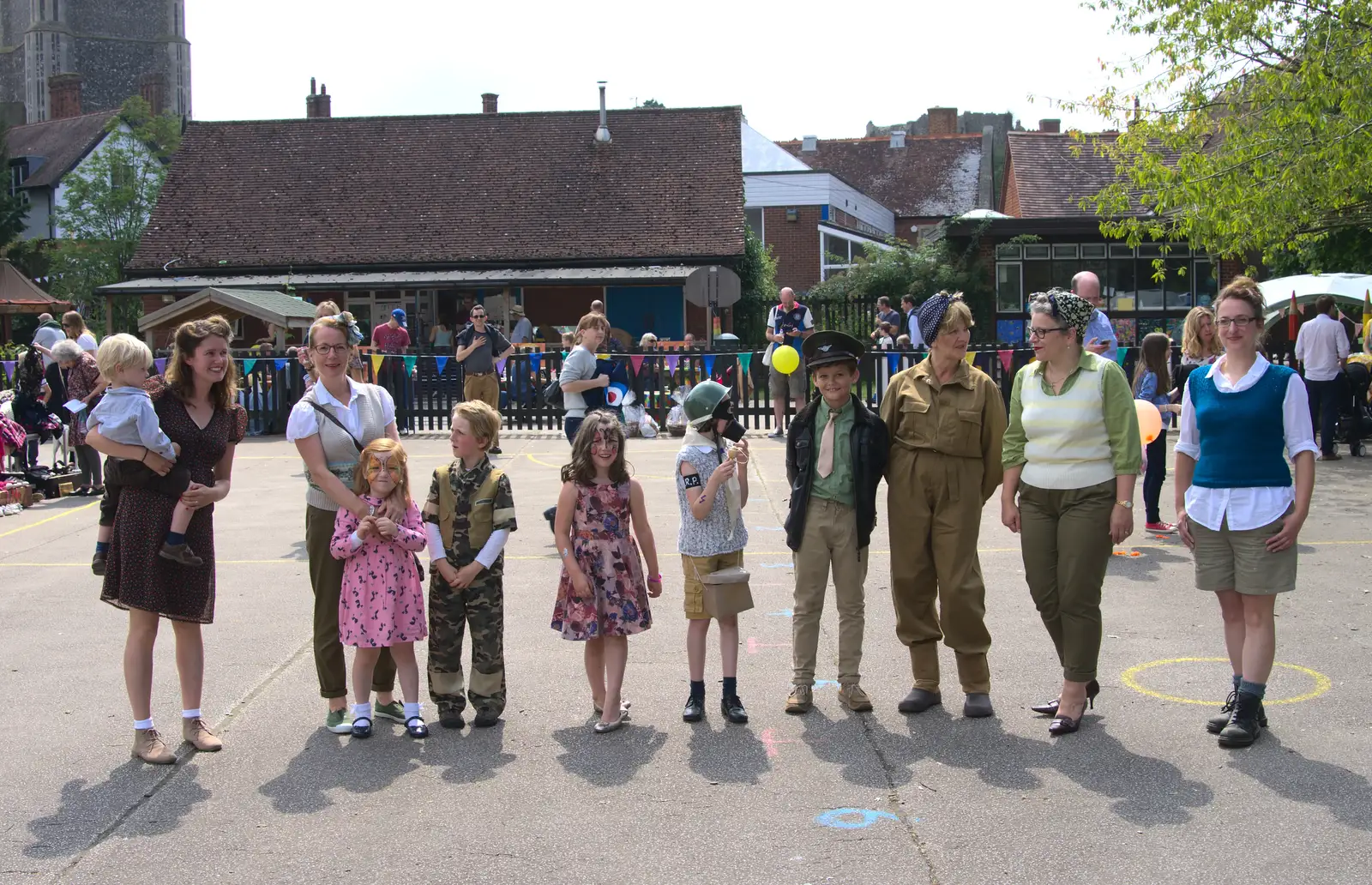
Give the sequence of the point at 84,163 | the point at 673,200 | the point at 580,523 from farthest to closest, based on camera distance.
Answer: the point at 84,163
the point at 673,200
the point at 580,523

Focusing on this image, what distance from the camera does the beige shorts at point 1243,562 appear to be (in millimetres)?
5379

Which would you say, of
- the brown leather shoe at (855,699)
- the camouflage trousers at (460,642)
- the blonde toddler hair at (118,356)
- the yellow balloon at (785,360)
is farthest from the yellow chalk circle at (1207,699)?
the blonde toddler hair at (118,356)

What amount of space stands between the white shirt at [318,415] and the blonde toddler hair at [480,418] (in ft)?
1.12

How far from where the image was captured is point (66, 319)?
13.8 meters

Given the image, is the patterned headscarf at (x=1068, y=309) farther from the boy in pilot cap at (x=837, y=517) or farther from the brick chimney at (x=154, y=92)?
the brick chimney at (x=154, y=92)

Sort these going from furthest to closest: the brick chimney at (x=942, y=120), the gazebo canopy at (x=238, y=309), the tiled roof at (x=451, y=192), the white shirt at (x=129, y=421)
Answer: the brick chimney at (x=942, y=120)
the tiled roof at (x=451, y=192)
the gazebo canopy at (x=238, y=309)
the white shirt at (x=129, y=421)

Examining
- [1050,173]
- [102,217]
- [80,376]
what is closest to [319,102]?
[102,217]

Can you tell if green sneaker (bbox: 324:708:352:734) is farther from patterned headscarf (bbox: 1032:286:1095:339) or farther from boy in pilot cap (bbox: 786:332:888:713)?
patterned headscarf (bbox: 1032:286:1095:339)

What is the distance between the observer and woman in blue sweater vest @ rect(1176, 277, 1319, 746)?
5.38 metres

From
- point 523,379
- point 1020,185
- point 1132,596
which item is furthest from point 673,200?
point 1132,596

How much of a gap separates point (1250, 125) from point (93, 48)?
4216 inches

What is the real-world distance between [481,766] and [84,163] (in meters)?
62.1

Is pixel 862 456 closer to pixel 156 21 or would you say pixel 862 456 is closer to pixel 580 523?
pixel 580 523

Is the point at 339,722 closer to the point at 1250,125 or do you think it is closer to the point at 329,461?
the point at 329,461
